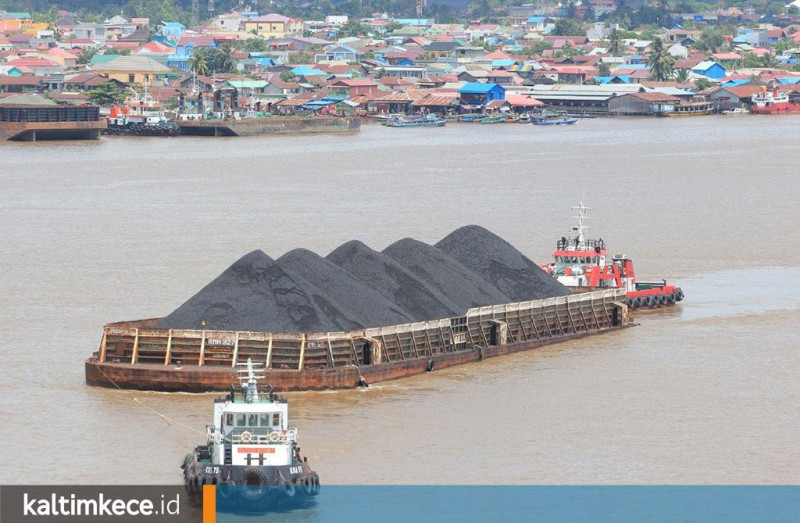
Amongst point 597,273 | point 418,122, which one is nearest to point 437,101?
point 418,122

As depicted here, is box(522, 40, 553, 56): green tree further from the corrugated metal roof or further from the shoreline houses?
the corrugated metal roof

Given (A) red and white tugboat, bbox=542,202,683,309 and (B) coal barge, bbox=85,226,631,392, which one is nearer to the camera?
(B) coal barge, bbox=85,226,631,392

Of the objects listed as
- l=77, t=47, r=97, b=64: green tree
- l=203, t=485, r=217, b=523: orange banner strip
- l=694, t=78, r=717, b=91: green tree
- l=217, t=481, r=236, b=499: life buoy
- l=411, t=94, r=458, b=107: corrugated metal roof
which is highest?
l=217, t=481, r=236, b=499: life buoy

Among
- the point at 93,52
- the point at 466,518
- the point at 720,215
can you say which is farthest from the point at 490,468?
the point at 93,52

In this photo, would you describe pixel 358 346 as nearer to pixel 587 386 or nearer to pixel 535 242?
pixel 587 386

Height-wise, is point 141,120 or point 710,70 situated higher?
point 710,70

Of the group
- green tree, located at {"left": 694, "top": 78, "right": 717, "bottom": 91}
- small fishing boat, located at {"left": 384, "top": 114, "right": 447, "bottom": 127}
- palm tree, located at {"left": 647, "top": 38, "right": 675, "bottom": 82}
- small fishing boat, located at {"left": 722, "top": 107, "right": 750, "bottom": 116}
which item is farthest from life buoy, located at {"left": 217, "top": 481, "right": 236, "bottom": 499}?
palm tree, located at {"left": 647, "top": 38, "right": 675, "bottom": 82}

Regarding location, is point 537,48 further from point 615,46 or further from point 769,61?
point 769,61

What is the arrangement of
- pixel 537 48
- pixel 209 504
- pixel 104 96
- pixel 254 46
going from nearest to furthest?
pixel 209 504 < pixel 104 96 < pixel 254 46 < pixel 537 48
